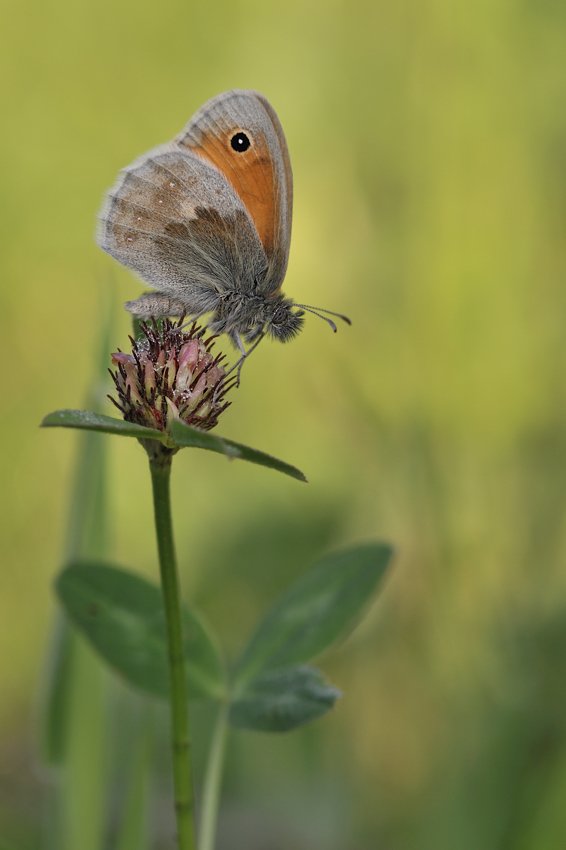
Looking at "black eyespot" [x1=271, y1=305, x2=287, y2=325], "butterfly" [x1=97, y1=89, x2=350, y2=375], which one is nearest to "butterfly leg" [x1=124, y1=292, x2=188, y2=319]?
"butterfly" [x1=97, y1=89, x2=350, y2=375]

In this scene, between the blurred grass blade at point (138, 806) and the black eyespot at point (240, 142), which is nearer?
the blurred grass blade at point (138, 806)

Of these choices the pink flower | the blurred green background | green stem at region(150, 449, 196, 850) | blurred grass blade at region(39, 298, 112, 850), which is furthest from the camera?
the blurred green background

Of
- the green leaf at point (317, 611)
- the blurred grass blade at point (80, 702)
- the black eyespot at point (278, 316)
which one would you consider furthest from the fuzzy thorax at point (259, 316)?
the green leaf at point (317, 611)

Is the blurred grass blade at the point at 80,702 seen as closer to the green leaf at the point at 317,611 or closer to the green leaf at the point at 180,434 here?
the green leaf at the point at 317,611

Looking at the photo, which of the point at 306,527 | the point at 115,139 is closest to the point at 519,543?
the point at 306,527

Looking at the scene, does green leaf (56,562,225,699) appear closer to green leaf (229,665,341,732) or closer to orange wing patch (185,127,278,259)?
green leaf (229,665,341,732)

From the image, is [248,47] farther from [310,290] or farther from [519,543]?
[519,543]

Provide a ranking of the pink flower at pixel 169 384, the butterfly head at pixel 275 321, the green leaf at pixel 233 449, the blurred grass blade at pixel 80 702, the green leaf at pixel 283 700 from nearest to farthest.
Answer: the green leaf at pixel 233 449, the green leaf at pixel 283 700, the pink flower at pixel 169 384, the blurred grass blade at pixel 80 702, the butterfly head at pixel 275 321

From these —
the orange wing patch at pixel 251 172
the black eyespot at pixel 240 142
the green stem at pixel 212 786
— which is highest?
the black eyespot at pixel 240 142
